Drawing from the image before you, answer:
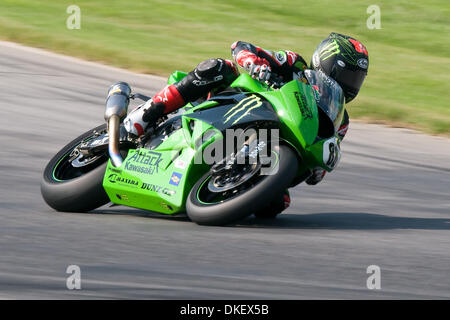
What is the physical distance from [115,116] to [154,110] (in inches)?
12.4

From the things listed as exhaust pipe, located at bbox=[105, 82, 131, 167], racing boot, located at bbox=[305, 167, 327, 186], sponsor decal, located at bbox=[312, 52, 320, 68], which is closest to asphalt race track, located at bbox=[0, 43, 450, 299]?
racing boot, located at bbox=[305, 167, 327, 186]

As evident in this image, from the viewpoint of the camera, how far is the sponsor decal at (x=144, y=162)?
6.93 metres

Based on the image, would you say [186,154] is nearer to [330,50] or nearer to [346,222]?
[330,50]

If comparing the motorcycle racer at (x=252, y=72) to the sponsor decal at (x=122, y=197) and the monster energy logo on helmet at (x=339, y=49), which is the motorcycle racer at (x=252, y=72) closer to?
the monster energy logo on helmet at (x=339, y=49)

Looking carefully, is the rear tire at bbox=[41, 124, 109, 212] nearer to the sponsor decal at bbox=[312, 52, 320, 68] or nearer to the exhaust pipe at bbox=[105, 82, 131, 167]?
the exhaust pipe at bbox=[105, 82, 131, 167]

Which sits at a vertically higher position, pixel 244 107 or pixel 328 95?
pixel 328 95

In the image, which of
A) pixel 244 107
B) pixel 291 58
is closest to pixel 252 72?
pixel 244 107

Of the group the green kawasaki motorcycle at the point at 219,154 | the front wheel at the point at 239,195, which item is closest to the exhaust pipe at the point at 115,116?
the green kawasaki motorcycle at the point at 219,154

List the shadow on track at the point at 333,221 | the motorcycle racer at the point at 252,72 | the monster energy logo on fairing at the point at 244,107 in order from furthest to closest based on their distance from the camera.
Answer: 1. the shadow on track at the point at 333,221
2. the motorcycle racer at the point at 252,72
3. the monster energy logo on fairing at the point at 244,107

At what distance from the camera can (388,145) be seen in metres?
12.3

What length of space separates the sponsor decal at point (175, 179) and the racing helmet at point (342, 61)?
4.41 feet

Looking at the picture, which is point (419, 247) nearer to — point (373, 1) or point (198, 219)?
point (198, 219)

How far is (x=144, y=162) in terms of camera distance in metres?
6.99

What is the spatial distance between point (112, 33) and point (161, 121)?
1200 centimetres
